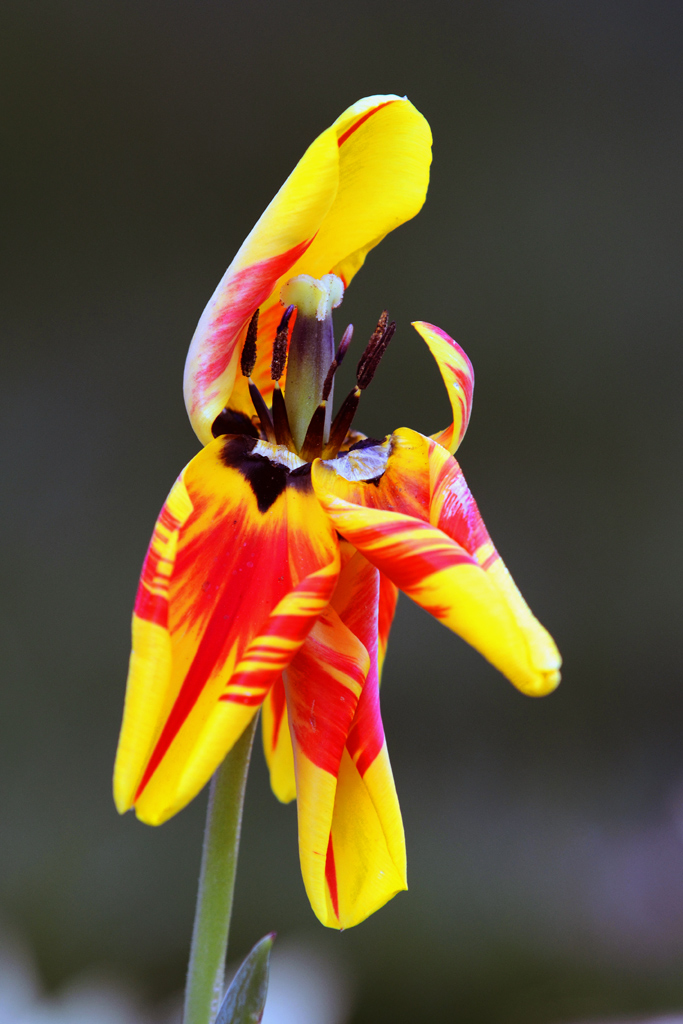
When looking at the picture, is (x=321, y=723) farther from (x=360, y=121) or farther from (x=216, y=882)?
(x=360, y=121)

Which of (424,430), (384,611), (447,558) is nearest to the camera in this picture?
(447,558)

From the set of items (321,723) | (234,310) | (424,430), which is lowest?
(424,430)

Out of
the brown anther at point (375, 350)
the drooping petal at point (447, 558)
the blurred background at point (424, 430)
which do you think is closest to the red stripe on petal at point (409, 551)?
the drooping petal at point (447, 558)

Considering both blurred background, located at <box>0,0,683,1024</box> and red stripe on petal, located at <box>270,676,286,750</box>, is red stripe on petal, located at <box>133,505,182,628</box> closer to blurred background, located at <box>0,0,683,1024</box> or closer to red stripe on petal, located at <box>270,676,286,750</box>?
red stripe on petal, located at <box>270,676,286,750</box>

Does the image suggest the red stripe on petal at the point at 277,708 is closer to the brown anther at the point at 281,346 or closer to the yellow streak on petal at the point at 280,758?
the yellow streak on petal at the point at 280,758

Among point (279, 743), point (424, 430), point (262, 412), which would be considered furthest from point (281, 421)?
point (424, 430)

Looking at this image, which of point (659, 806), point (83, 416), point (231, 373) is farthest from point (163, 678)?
point (659, 806)
